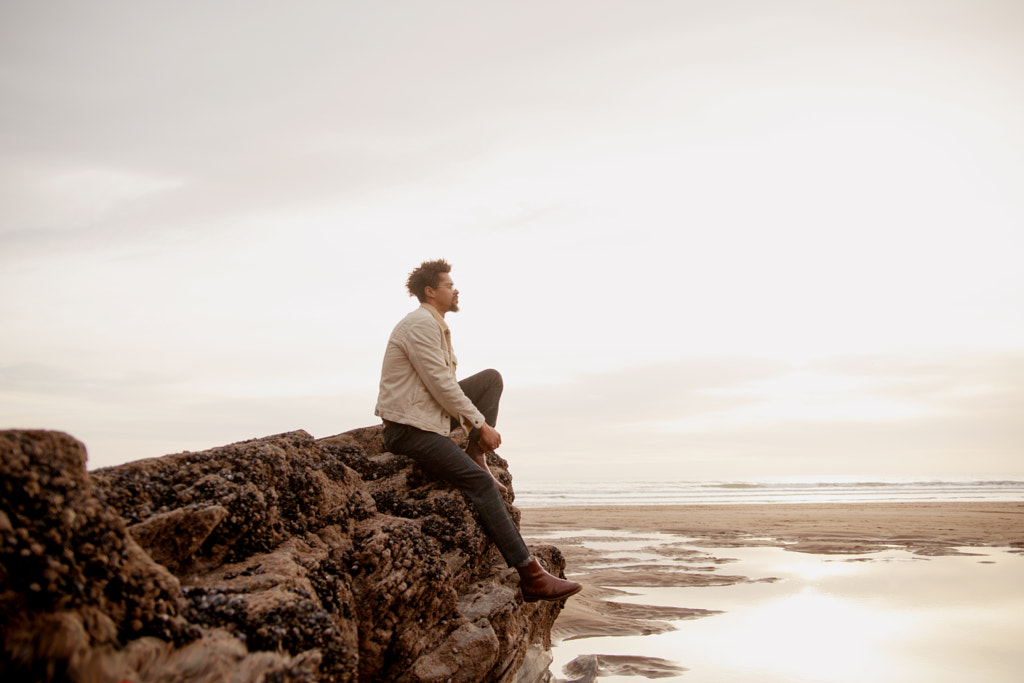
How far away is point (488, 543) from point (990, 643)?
21.2 feet

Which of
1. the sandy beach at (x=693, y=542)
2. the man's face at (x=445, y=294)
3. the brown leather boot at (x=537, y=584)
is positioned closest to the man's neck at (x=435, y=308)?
the man's face at (x=445, y=294)

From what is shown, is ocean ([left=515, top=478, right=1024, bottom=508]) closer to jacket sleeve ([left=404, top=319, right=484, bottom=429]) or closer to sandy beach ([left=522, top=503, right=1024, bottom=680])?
sandy beach ([left=522, top=503, right=1024, bottom=680])

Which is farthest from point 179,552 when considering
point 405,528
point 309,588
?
point 405,528

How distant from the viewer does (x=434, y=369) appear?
6016 millimetres

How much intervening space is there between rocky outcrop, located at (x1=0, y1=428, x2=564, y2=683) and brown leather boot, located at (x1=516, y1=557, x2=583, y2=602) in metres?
0.12

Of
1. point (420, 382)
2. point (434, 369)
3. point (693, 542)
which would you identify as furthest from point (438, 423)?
point (693, 542)

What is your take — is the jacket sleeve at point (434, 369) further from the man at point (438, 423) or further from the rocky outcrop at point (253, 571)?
the rocky outcrop at point (253, 571)

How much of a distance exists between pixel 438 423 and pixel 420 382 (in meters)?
0.38

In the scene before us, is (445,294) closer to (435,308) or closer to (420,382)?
(435,308)

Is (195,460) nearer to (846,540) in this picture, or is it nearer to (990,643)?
(990,643)

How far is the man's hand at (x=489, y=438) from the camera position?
21.0ft

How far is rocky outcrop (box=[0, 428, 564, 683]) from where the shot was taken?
8.42ft

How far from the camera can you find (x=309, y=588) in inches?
150

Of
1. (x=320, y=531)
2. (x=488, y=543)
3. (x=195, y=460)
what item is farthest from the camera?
(x=488, y=543)
